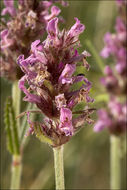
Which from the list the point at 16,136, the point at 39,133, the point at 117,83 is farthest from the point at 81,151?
the point at 39,133

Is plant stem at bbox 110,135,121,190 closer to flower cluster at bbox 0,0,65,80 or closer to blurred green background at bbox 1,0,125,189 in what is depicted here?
blurred green background at bbox 1,0,125,189

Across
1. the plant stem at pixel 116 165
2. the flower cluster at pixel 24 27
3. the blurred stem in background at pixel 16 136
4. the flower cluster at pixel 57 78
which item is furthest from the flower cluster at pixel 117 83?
the flower cluster at pixel 57 78

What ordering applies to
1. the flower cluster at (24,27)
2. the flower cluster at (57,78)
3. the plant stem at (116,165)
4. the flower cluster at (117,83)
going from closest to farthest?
the flower cluster at (57,78) → the flower cluster at (24,27) → the plant stem at (116,165) → the flower cluster at (117,83)

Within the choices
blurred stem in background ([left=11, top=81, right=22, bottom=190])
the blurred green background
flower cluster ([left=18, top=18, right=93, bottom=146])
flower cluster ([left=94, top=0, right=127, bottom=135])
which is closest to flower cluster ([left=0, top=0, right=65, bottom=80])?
blurred stem in background ([left=11, top=81, right=22, bottom=190])

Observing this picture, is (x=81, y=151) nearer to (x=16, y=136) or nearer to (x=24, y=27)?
(x=16, y=136)

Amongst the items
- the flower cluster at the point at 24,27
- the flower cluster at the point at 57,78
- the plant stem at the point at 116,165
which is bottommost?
the plant stem at the point at 116,165

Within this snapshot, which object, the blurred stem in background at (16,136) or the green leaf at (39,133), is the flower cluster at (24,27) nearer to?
the blurred stem in background at (16,136)

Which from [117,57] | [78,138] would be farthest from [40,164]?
[117,57]
